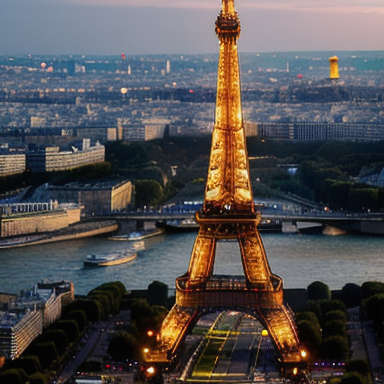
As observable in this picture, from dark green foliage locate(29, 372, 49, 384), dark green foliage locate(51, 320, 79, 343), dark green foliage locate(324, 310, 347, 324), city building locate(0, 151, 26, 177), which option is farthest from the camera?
city building locate(0, 151, 26, 177)

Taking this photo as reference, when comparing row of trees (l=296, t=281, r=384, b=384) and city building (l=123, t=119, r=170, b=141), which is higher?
city building (l=123, t=119, r=170, b=141)

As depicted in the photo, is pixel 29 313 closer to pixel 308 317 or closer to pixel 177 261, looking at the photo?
pixel 308 317

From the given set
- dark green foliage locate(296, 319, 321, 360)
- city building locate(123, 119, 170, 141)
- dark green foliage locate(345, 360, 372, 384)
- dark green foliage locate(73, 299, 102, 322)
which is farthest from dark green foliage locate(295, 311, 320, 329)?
city building locate(123, 119, 170, 141)

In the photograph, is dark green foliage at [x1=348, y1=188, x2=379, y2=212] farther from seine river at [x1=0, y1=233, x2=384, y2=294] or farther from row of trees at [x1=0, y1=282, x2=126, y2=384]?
row of trees at [x1=0, y1=282, x2=126, y2=384]

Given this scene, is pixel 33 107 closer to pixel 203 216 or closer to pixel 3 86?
pixel 3 86

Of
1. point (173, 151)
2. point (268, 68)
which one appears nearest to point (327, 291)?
point (173, 151)

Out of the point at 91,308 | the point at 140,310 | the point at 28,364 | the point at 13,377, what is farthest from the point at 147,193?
the point at 13,377
